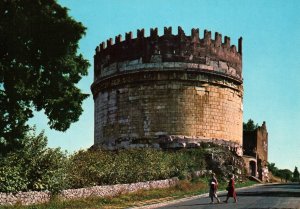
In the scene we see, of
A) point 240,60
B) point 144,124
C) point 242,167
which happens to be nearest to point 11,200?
point 144,124

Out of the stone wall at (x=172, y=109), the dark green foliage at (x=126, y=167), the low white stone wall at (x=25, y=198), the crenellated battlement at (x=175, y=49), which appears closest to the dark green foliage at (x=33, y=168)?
the low white stone wall at (x=25, y=198)

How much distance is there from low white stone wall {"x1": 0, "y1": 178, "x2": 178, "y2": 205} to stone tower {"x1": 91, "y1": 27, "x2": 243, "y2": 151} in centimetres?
955

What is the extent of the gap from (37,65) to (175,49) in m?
20.1

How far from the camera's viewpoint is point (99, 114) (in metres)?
38.8

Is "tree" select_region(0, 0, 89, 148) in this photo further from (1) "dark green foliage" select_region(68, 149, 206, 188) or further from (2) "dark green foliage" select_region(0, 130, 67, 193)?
(1) "dark green foliage" select_region(68, 149, 206, 188)

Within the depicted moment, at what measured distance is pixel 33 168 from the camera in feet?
59.2

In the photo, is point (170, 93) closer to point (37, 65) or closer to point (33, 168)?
point (33, 168)

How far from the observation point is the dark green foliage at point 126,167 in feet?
68.6

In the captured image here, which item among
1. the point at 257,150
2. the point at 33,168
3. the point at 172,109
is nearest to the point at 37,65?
the point at 33,168

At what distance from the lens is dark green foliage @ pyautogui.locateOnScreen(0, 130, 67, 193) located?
16797mm

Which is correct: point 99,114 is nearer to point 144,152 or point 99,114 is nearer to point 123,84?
point 123,84

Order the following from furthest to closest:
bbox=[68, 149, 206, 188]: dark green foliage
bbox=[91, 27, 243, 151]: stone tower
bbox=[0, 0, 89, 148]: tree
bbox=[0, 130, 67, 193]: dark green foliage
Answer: bbox=[91, 27, 243, 151]: stone tower < bbox=[68, 149, 206, 188]: dark green foliage < bbox=[0, 130, 67, 193]: dark green foliage < bbox=[0, 0, 89, 148]: tree

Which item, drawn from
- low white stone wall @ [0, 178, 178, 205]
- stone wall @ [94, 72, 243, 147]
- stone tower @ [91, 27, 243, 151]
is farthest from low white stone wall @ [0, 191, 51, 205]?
stone wall @ [94, 72, 243, 147]

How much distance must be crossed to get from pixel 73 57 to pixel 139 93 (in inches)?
743
